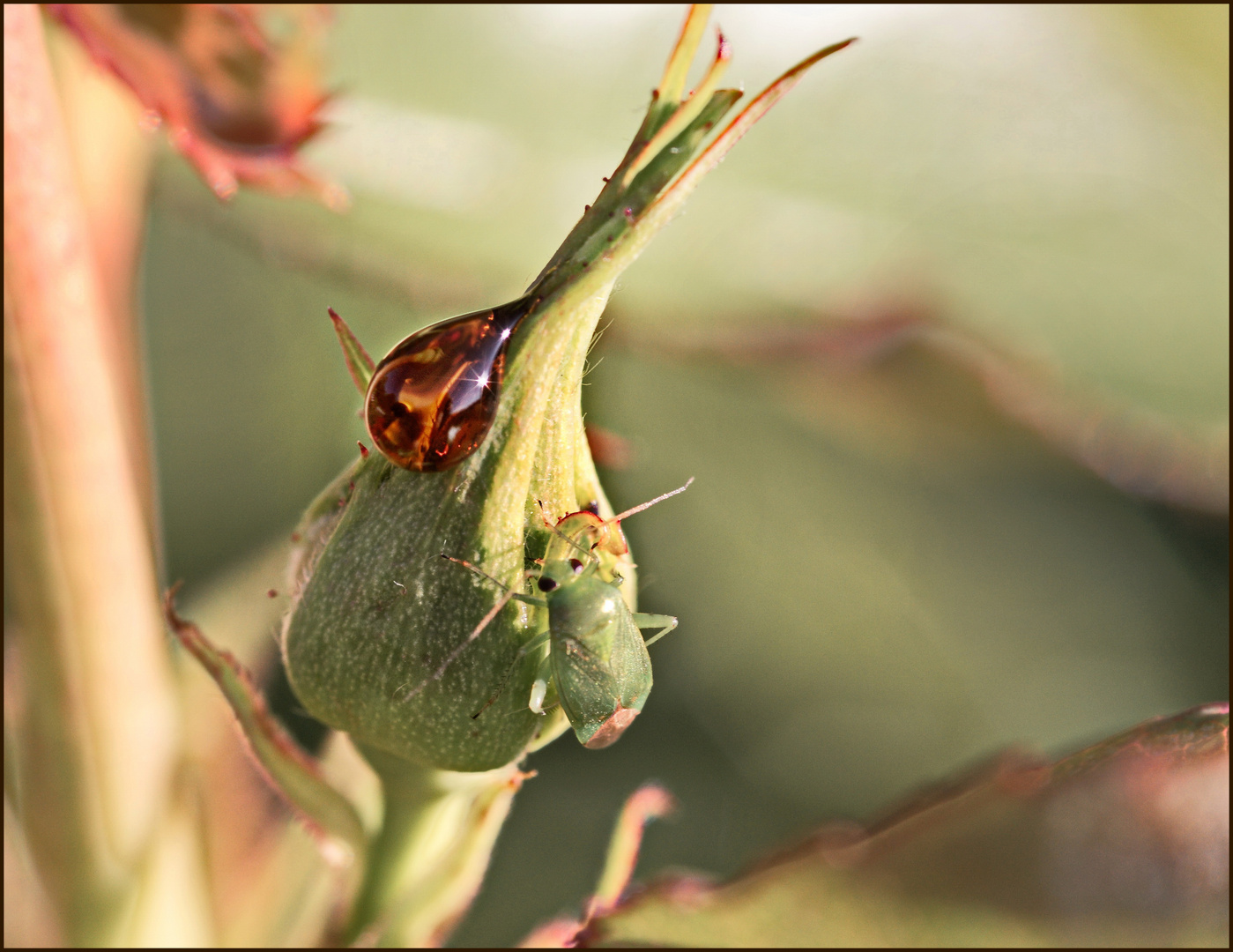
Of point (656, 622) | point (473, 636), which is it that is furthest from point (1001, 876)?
point (473, 636)

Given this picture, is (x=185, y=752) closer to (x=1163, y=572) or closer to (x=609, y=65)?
(x=609, y=65)

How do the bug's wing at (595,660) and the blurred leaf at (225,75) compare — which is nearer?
the bug's wing at (595,660)

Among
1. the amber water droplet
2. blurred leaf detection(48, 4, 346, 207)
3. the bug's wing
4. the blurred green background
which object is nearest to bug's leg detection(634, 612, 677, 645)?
the bug's wing

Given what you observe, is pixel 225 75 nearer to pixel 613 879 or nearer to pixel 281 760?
pixel 281 760

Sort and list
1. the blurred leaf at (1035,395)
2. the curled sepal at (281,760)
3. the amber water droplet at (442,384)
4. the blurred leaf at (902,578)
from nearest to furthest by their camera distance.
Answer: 1. the amber water droplet at (442,384)
2. the curled sepal at (281,760)
3. the blurred leaf at (1035,395)
4. the blurred leaf at (902,578)

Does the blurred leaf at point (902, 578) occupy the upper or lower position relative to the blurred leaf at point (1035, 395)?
lower

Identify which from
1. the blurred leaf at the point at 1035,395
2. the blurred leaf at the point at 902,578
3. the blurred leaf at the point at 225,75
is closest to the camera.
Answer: the blurred leaf at the point at 225,75

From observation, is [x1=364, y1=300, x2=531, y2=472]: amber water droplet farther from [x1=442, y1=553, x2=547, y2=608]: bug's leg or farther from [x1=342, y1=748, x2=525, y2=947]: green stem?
[x1=342, y1=748, x2=525, y2=947]: green stem

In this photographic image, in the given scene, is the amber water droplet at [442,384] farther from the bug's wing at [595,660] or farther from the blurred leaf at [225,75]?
the blurred leaf at [225,75]

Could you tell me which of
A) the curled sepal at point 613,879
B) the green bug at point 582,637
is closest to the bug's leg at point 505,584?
the green bug at point 582,637
